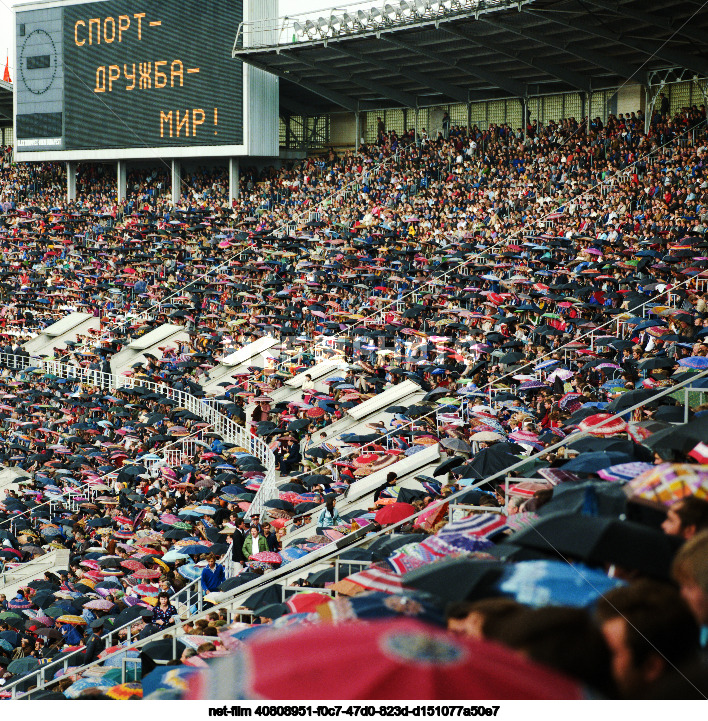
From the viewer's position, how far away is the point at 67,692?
A: 8.35 meters

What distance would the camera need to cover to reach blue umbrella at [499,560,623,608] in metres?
2.87

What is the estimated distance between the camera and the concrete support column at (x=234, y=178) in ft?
134

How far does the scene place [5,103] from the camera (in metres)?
50.8

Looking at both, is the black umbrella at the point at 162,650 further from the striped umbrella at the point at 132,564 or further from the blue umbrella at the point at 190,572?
the striped umbrella at the point at 132,564

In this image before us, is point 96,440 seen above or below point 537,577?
below

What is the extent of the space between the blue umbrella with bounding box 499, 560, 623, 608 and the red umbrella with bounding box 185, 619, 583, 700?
0.80 feet

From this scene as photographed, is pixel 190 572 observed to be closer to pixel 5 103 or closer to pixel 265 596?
pixel 265 596

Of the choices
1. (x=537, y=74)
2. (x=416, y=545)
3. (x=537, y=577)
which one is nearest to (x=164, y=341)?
(x=537, y=74)

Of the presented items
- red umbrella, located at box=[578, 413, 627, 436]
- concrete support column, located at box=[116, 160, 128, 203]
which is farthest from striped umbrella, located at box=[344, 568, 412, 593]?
concrete support column, located at box=[116, 160, 128, 203]

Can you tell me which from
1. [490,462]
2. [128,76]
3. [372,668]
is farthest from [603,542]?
[128,76]

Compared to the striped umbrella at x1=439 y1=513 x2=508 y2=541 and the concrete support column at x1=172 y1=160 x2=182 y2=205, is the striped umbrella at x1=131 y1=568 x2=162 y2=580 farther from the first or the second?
the concrete support column at x1=172 y1=160 x2=182 y2=205

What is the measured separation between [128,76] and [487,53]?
1491 centimetres

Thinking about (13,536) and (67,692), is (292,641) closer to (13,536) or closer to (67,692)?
(67,692)

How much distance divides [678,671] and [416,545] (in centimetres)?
378
